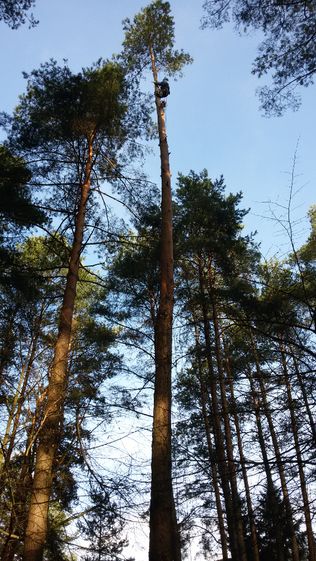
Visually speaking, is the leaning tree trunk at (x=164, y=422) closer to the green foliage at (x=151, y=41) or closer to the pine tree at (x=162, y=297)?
the pine tree at (x=162, y=297)

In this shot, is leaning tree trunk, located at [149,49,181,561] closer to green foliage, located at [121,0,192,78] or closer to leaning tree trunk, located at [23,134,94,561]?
leaning tree trunk, located at [23,134,94,561]

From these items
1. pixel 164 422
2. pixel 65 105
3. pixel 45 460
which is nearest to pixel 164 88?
pixel 65 105

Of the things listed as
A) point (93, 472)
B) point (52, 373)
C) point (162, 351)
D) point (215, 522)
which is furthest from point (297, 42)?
point (215, 522)

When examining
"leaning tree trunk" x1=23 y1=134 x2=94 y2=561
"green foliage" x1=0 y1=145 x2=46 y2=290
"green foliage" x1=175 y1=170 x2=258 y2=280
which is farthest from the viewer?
"green foliage" x1=175 y1=170 x2=258 y2=280

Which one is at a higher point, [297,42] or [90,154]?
[90,154]

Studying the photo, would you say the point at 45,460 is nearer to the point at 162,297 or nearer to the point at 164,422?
the point at 164,422

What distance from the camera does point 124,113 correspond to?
30.1ft

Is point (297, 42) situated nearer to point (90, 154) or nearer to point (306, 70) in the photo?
point (306, 70)

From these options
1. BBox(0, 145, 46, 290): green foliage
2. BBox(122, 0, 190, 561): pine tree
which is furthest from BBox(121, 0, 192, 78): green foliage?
BBox(0, 145, 46, 290): green foliage

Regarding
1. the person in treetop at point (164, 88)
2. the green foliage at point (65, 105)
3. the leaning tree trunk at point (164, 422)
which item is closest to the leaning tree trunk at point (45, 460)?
the leaning tree trunk at point (164, 422)

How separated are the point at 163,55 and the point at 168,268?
8564 mm

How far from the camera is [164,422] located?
500cm

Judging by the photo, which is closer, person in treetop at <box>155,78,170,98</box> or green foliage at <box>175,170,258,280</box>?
person in treetop at <box>155,78,170,98</box>

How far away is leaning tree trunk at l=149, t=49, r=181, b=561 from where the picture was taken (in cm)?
421
